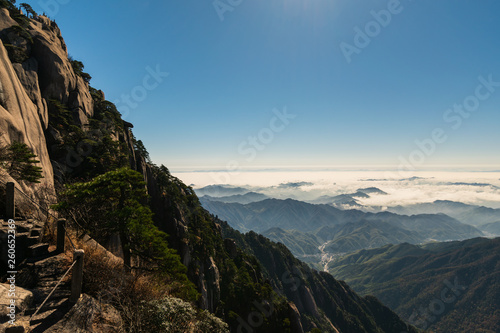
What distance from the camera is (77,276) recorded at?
955 centimetres

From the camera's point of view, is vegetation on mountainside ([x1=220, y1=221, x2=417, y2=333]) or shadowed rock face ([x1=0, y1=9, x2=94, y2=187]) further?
vegetation on mountainside ([x1=220, y1=221, x2=417, y2=333])

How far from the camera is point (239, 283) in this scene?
68.2 m

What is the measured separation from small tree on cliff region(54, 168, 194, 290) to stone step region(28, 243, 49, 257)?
6.01 metres

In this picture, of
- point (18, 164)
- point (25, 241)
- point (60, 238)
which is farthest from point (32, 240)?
point (18, 164)

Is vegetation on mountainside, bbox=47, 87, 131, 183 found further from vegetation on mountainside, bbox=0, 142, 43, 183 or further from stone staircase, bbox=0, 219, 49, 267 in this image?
stone staircase, bbox=0, 219, 49, 267

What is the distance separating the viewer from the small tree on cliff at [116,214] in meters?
17.9

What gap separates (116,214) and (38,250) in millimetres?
7173

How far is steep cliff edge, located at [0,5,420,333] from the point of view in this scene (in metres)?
28.2

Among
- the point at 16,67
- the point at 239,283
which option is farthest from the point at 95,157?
the point at 239,283

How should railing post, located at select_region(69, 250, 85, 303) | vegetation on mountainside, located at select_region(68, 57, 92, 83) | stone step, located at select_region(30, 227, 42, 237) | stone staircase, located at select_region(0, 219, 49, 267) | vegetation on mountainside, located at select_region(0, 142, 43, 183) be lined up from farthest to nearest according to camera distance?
vegetation on mountainside, located at select_region(68, 57, 92, 83) < vegetation on mountainside, located at select_region(0, 142, 43, 183) < stone step, located at select_region(30, 227, 42, 237) < stone staircase, located at select_region(0, 219, 49, 267) < railing post, located at select_region(69, 250, 85, 303)

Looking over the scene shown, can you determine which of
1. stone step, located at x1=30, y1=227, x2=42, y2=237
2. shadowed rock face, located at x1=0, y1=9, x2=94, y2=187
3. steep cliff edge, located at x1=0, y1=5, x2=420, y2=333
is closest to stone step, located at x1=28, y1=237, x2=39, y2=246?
stone step, located at x1=30, y1=227, x2=42, y2=237

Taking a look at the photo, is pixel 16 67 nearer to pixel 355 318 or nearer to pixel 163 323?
pixel 163 323

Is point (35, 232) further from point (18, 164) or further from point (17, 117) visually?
point (17, 117)

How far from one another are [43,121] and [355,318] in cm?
20578
